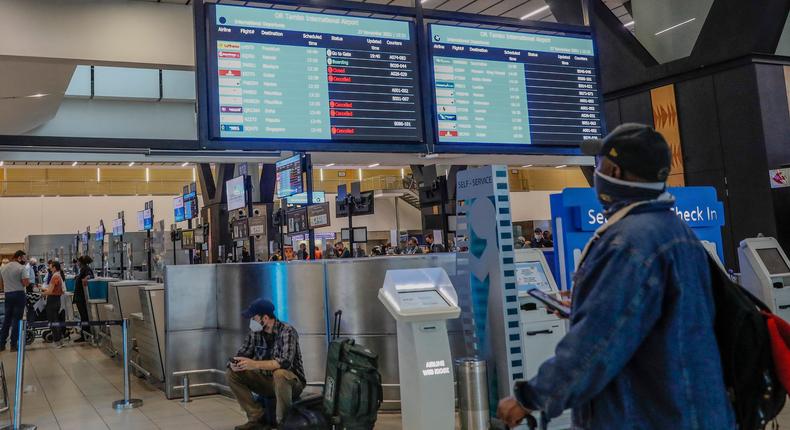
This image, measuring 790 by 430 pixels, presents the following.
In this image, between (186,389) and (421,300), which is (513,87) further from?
(186,389)

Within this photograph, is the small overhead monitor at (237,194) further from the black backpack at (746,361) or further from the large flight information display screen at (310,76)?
the black backpack at (746,361)

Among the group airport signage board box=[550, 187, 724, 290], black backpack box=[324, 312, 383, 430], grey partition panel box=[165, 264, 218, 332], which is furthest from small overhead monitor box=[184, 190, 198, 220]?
airport signage board box=[550, 187, 724, 290]

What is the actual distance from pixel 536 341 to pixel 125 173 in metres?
25.6

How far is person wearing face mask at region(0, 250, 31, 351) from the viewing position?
10547 mm

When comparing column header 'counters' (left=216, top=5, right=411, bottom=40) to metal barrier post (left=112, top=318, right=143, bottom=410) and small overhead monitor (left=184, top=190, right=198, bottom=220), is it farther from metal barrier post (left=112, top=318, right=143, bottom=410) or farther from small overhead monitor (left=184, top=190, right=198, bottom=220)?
small overhead monitor (left=184, top=190, right=198, bottom=220)

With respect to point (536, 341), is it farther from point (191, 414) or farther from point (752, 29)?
point (752, 29)

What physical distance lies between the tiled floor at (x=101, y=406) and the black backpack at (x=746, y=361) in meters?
4.13

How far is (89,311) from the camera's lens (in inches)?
469

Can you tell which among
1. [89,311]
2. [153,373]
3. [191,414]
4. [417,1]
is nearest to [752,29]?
[417,1]

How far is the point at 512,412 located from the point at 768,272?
5.89 meters

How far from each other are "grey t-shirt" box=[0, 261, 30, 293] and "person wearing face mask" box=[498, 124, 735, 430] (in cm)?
1120

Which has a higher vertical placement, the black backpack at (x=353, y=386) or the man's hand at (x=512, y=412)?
the man's hand at (x=512, y=412)

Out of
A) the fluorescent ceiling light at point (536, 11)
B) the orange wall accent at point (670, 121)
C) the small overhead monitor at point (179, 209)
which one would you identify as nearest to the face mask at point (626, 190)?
the orange wall accent at point (670, 121)

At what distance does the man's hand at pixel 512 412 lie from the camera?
56.9 inches
